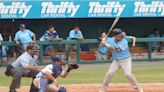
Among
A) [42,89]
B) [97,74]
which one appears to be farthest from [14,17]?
[42,89]

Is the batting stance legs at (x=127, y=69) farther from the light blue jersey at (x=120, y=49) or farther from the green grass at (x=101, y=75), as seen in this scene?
the green grass at (x=101, y=75)

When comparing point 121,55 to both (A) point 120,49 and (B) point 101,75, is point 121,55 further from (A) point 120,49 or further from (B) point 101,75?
(B) point 101,75

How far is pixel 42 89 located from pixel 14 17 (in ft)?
36.6

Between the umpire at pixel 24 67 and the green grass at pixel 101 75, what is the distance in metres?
2.94

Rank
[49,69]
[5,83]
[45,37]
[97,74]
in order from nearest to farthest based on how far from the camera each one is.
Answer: [49,69], [5,83], [97,74], [45,37]

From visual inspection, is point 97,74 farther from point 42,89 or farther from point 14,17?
point 42,89

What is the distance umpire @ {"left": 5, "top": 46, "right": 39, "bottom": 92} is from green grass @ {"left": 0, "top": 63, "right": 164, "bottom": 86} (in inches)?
116

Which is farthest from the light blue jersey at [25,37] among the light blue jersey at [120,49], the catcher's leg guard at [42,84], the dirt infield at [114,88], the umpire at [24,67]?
the catcher's leg guard at [42,84]

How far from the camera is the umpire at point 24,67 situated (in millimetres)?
11773

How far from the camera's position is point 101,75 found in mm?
17594

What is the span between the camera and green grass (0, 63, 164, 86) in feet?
52.0

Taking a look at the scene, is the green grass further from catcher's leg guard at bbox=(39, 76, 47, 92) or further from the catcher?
catcher's leg guard at bbox=(39, 76, 47, 92)

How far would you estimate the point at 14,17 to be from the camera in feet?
70.4

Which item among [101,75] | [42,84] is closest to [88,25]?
[101,75]
